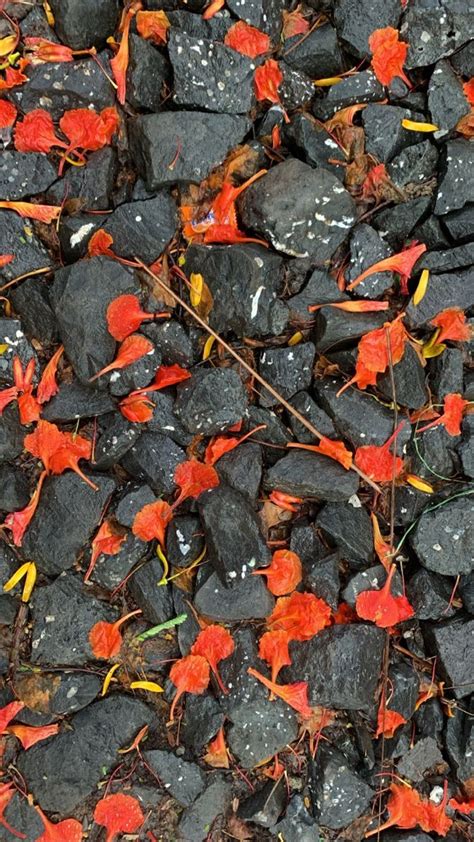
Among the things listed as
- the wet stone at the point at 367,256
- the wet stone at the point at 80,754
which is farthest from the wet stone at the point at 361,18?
the wet stone at the point at 80,754

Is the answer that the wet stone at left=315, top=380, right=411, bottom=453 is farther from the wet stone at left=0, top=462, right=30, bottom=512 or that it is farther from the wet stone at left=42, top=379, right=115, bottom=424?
the wet stone at left=0, top=462, right=30, bottom=512

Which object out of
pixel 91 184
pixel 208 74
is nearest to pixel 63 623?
pixel 91 184

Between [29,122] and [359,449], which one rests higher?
[29,122]

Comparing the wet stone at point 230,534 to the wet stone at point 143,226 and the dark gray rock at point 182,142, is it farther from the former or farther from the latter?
the dark gray rock at point 182,142

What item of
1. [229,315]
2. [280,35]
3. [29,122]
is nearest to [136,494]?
[229,315]

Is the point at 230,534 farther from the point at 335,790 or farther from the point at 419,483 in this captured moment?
the point at 335,790

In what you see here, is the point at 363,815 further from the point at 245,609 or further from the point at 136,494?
the point at 136,494

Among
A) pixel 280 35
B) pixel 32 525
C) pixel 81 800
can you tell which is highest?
pixel 280 35

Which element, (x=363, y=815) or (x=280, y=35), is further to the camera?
(x=363, y=815)
